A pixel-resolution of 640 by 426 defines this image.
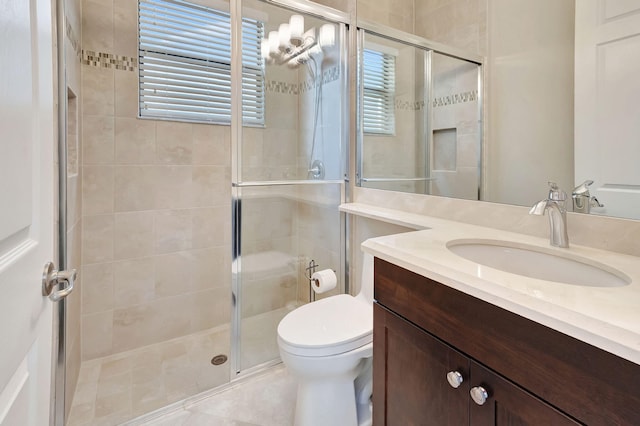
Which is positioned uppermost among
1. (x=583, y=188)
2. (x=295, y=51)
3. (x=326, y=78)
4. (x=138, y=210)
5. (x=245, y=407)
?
(x=295, y=51)

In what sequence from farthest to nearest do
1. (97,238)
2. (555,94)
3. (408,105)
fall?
(97,238) → (408,105) → (555,94)

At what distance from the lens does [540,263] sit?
3.21 ft

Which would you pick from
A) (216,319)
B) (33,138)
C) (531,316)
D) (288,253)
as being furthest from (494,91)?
(216,319)

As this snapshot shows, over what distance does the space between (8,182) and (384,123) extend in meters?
1.74

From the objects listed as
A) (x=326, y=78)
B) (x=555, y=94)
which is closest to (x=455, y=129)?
(x=555, y=94)

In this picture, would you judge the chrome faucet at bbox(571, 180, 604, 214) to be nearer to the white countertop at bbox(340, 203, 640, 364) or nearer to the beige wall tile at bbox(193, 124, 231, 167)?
the white countertop at bbox(340, 203, 640, 364)

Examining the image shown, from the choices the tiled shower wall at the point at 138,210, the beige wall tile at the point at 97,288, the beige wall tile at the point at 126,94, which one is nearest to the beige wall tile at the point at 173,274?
the tiled shower wall at the point at 138,210

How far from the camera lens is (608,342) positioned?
1.60 ft

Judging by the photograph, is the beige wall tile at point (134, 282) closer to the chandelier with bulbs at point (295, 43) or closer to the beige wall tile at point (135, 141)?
the beige wall tile at point (135, 141)

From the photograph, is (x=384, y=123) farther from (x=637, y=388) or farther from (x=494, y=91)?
(x=637, y=388)

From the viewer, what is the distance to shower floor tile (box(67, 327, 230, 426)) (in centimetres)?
153

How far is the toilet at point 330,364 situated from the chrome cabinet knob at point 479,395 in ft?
2.06

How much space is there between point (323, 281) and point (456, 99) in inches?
46.4

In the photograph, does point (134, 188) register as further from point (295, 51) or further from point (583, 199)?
point (583, 199)
